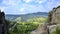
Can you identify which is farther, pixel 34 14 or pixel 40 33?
pixel 34 14

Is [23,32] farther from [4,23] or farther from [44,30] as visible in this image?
[4,23]

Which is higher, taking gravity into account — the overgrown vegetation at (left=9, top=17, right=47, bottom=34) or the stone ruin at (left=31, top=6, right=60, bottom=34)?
the stone ruin at (left=31, top=6, right=60, bottom=34)

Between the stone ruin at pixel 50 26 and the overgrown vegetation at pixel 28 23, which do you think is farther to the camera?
the overgrown vegetation at pixel 28 23

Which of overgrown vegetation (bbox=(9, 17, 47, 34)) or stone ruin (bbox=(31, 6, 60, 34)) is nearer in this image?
stone ruin (bbox=(31, 6, 60, 34))

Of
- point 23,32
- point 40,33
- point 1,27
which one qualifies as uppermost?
point 1,27

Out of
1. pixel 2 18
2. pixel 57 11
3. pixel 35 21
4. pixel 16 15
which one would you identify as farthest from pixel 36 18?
pixel 2 18

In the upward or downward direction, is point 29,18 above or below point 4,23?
below

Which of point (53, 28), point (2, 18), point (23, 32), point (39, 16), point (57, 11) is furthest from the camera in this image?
point (39, 16)

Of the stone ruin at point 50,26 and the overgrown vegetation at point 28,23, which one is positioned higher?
the stone ruin at point 50,26

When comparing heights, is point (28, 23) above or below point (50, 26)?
below

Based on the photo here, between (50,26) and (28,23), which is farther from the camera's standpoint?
(28,23)

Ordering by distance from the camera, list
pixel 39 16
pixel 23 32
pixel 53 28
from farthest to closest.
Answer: pixel 39 16
pixel 23 32
pixel 53 28
